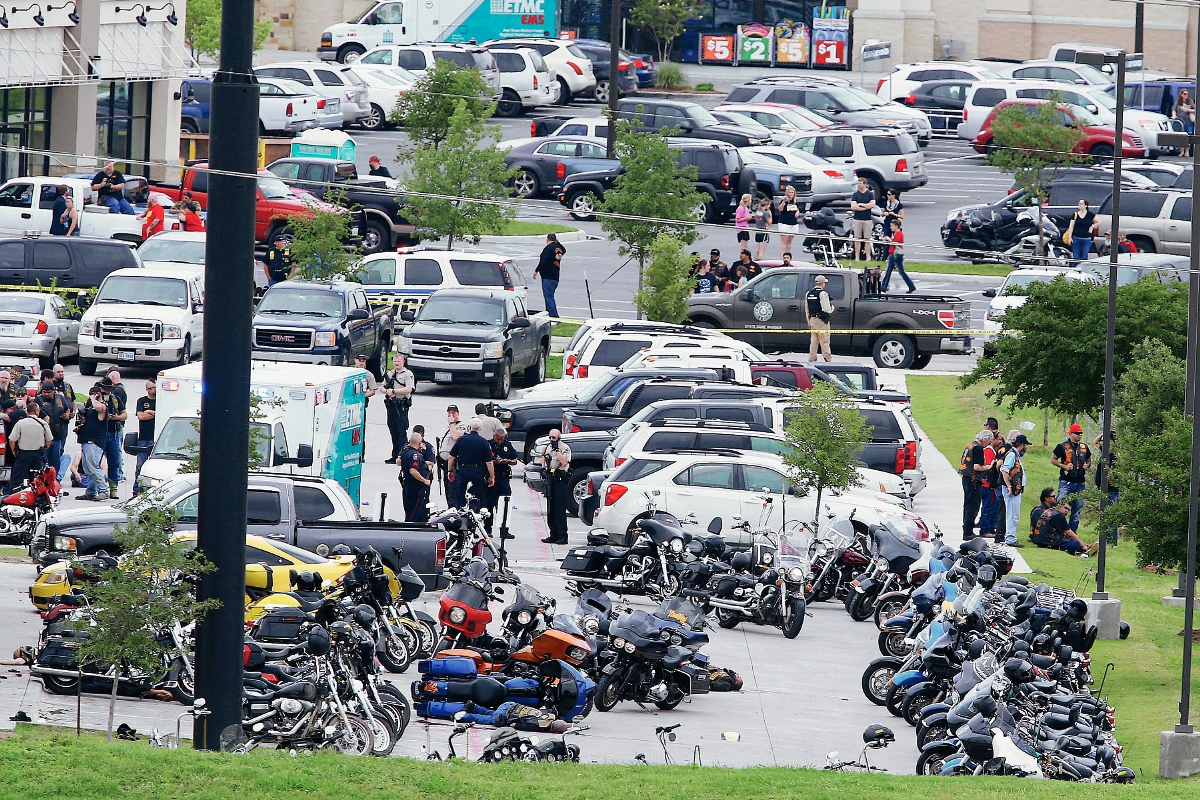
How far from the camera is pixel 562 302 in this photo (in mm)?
38062

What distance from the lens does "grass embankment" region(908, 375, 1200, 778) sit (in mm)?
17500

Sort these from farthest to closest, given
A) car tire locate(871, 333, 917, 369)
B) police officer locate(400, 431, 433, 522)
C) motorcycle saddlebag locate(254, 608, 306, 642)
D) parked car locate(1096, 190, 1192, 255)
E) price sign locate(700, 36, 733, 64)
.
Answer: price sign locate(700, 36, 733, 64), parked car locate(1096, 190, 1192, 255), car tire locate(871, 333, 917, 369), police officer locate(400, 431, 433, 522), motorcycle saddlebag locate(254, 608, 306, 642)

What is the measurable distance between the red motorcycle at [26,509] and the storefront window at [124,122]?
997 inches

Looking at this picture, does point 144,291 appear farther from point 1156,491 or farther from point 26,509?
point 1156,491

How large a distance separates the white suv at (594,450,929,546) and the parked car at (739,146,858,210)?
74.6ft

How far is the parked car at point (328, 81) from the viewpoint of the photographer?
52.8 metres

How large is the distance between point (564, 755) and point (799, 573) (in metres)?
7.14

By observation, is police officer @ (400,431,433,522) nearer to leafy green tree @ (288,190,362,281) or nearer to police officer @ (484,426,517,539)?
police officer @ (484,426,517,539)

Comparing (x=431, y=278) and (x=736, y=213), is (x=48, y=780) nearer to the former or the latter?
(x=431, y=278)

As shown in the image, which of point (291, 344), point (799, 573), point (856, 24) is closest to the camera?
point (799, 573)

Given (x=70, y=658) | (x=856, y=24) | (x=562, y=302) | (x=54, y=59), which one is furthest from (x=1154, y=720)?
(x=856, y=24)

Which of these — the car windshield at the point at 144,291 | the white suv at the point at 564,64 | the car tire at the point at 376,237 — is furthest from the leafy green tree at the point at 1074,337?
the white suv at the point at 564,64

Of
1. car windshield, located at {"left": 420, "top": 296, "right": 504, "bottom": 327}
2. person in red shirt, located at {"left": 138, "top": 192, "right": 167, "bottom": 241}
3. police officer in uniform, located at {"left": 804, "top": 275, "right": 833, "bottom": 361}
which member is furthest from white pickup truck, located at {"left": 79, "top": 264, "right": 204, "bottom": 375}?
police officer in uniform, located at {"left": 804, "top": 275, "right": 833, "bottom": 361}

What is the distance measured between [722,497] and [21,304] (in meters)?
14.0
